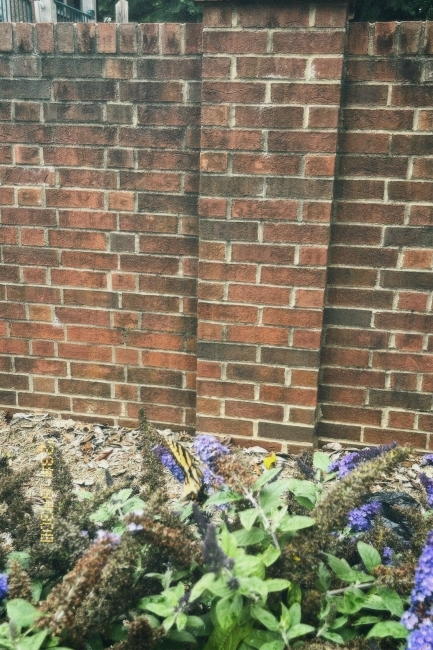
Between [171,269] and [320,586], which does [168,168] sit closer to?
[171,269]

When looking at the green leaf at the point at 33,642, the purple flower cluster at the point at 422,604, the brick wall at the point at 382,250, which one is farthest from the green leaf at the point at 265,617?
the brick wall at the point at 382,250

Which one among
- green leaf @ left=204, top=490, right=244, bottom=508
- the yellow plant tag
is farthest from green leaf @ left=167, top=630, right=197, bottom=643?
the yellow plant tag

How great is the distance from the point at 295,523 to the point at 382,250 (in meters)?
1.70

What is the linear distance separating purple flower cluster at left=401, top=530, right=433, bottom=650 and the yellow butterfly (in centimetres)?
46

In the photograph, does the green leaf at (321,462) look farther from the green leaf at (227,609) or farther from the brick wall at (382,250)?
the brick wall at (382,250)

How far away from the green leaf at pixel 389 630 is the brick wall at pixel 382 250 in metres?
1.68

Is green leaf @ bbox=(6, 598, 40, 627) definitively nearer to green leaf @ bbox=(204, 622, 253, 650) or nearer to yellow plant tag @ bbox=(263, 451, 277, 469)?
green leaf @ bbox=(204, 622, 253, 650)

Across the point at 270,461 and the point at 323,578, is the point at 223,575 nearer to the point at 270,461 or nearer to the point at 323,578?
the point at 323,578

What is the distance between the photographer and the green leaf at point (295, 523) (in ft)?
3.39

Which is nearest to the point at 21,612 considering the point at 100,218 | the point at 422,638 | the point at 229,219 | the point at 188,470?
the point at 188,470

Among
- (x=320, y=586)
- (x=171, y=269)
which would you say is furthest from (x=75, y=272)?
(x=320, y=586)

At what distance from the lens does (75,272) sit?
2.79m

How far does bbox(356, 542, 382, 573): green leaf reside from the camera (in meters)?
1.13

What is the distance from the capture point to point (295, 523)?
1050 mm
